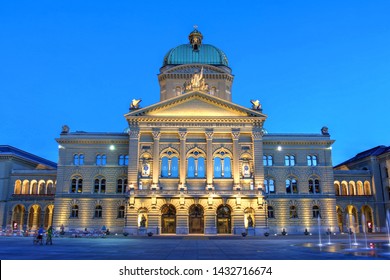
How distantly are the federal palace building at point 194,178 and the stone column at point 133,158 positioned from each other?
0.52 feet

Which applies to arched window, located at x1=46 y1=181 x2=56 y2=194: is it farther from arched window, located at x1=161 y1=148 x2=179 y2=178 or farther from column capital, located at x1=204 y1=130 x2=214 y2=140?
column capital, located at x1=204 y1=130 x2=214 y2=140

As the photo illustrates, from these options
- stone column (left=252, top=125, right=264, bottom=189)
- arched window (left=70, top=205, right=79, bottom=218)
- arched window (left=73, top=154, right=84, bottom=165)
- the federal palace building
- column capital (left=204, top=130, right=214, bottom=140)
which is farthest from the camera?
arched window (left=73, top=154, right=84, bottom=165)

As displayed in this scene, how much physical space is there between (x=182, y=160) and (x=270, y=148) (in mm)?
17445

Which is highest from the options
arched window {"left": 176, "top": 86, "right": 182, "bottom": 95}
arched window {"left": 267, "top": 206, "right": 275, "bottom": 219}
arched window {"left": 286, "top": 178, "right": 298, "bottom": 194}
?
arched window {"left": 176, "top": 86, "right": 182, "bottom": 95}

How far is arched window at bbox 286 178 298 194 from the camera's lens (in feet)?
216

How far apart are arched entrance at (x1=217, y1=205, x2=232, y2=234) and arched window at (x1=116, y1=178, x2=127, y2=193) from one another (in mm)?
17099

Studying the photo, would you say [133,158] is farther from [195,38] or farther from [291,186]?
[195,38]

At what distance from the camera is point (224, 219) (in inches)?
2303

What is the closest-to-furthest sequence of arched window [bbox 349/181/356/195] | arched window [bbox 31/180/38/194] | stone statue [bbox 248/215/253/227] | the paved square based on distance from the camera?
the paved square, stone statue [bbox 248/215/253/227], arched window [bbox 31/180/38/194], arched window [bbox 349/181/356/195]

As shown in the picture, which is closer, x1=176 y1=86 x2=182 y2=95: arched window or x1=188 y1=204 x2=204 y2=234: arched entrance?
x1=188 y1=204 x2=204 y2=234: arched entrance

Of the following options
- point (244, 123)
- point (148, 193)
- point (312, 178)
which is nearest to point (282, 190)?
point (312, 178)

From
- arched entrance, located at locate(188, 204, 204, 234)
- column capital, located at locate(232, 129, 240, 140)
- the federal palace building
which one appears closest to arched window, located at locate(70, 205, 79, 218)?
the federal palace building

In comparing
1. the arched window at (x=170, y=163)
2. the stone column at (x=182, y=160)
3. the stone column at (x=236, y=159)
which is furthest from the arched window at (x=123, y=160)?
the stone column at (x=236, y=159)
